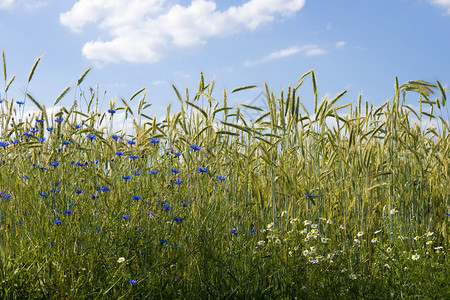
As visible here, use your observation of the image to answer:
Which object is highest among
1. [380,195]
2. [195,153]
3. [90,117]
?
[90,117]

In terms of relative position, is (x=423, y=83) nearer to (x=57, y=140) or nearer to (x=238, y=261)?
(x=238, y=261)

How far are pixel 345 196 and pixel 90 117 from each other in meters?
2.17

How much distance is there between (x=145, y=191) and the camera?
2936 mm

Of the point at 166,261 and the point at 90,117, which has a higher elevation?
the point at 90,117

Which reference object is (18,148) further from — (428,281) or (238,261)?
(428,281)

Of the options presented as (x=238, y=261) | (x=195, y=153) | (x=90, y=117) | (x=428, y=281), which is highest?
(x=90, y=117)

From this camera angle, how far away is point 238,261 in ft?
9.19

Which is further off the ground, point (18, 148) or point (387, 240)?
point (18, 148)

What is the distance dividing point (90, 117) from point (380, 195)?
2660 millimetres

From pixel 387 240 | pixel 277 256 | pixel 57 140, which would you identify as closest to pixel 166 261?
pixel 277 256

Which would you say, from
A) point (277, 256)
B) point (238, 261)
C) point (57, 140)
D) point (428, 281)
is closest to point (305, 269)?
point (277, 256)

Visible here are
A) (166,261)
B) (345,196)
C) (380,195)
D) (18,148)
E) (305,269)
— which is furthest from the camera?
(380,195)

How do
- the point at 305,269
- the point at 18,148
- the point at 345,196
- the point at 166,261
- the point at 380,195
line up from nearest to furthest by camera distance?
the point at 166,261 → the point at 305,269 → the point at 18,148 → the point at 345,196 → the point at 380,195

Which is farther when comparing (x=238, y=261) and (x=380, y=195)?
(x=380, y=195)
